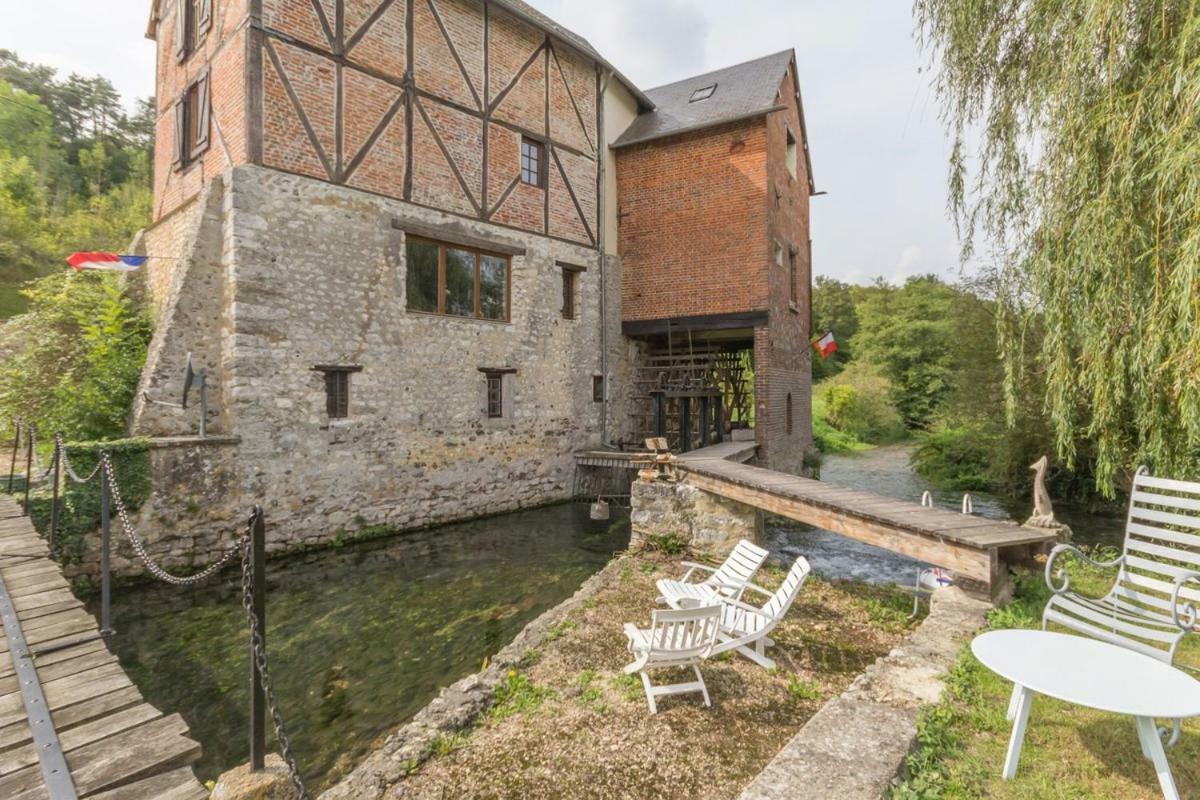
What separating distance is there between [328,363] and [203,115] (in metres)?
4.56

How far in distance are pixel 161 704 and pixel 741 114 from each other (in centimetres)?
1304

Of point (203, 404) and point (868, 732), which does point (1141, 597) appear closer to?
point (868, 732)

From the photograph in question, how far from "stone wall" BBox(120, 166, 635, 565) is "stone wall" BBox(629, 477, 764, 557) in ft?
14.9

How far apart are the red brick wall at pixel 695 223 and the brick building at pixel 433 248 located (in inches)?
2.0

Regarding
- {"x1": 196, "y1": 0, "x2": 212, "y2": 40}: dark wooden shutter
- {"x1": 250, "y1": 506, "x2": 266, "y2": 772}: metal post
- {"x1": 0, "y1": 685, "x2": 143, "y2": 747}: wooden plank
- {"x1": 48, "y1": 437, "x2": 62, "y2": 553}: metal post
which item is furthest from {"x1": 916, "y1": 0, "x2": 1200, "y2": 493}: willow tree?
{"x1": 196, "y1": 0, "x2": 212, "y2": 40}: dark wooden shutter

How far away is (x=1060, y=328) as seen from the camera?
4355mm

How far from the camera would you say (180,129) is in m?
9.42

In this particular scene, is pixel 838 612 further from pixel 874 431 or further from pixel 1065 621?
pixel 874 431

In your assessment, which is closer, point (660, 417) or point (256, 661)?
point (256, 661)

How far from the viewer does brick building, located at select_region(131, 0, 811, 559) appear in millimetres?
7918

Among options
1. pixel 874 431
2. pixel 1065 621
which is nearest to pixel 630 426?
pixel 1065 621

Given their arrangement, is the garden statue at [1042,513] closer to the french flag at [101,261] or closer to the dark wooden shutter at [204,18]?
the french flag at [101,261]

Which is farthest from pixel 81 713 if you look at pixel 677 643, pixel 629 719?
pixel 677 643

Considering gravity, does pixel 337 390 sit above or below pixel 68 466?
above
